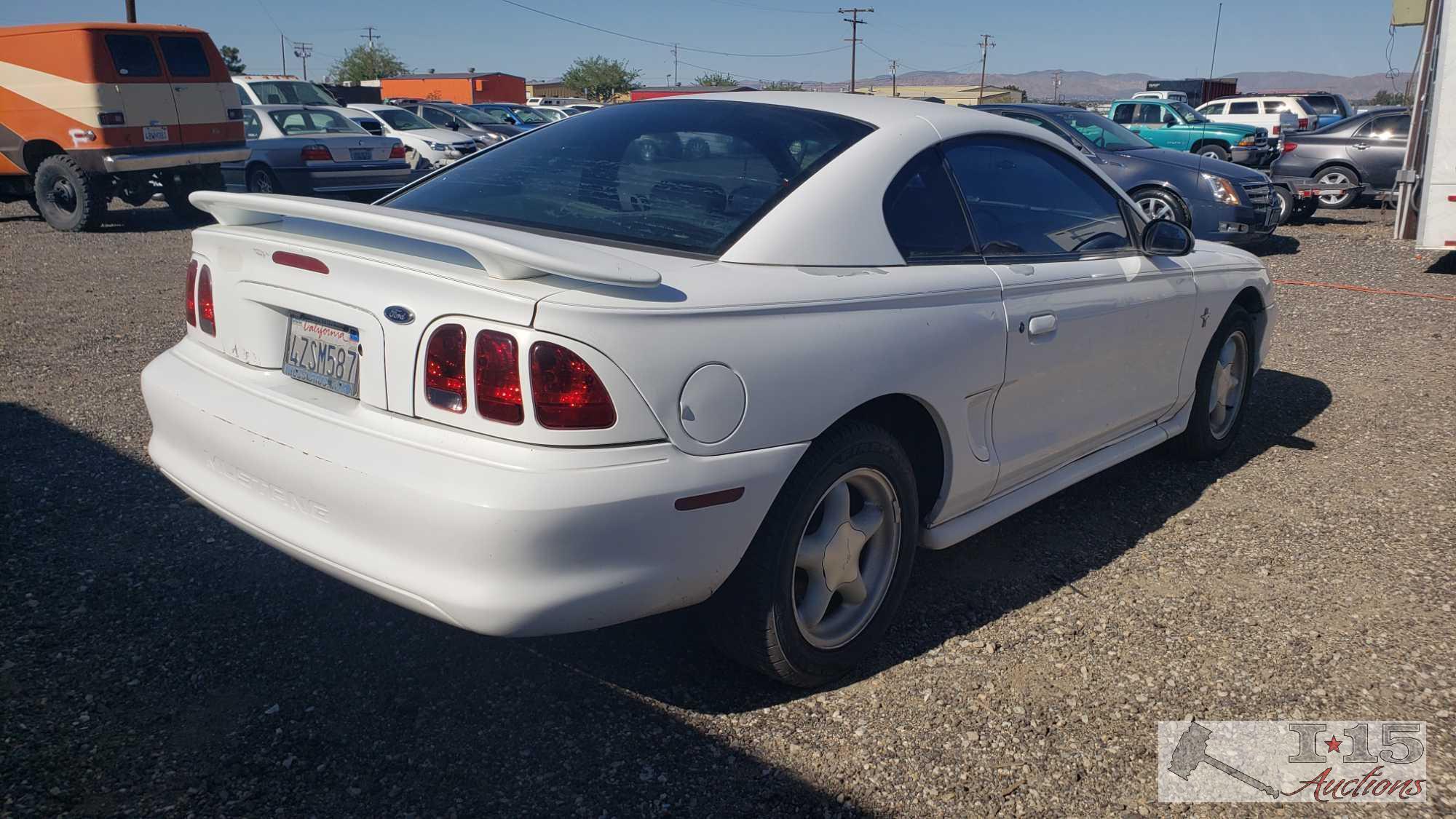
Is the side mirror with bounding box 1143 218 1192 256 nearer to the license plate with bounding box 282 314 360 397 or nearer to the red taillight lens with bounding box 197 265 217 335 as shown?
the license plate with bounding box 282 314 360 397

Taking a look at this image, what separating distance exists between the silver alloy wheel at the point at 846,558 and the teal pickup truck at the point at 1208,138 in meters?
20.2

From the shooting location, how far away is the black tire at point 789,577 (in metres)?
2.64

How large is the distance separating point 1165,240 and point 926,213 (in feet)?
4.29

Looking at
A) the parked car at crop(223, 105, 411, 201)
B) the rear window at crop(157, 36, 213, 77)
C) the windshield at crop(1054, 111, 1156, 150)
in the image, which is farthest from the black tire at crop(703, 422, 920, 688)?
the parked car at crop(223, 105, 411, 201)

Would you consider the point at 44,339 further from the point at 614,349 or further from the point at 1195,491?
the point at 1195,491

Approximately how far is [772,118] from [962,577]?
1.66 metres

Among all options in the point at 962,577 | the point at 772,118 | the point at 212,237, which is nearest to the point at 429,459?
the point at 212,237

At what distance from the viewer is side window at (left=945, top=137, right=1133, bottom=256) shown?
341 cm

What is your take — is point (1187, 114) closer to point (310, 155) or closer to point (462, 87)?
point (310, 155)

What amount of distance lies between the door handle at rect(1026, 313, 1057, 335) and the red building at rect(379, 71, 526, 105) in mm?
65673

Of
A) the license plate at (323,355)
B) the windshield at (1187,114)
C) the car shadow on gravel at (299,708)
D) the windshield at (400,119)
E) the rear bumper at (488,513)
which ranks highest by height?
the windshield at (1187,114)

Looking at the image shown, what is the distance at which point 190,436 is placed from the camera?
2.86m

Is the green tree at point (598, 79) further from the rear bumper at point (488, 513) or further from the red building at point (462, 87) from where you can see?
the rear bumper at point (488, 513)

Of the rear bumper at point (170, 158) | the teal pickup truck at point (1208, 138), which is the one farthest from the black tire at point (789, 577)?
the teal pickup truck at point (1208, 138)
